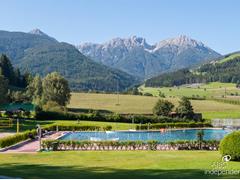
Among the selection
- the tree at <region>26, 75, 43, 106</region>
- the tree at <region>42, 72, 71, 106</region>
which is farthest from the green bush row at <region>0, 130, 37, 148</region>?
the tree at <region>26, 75, 43, 106</region>

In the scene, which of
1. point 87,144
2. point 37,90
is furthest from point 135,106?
point 87,144

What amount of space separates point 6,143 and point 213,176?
65.5 feet

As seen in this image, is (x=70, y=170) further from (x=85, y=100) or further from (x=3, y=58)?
(x=3, y=58)

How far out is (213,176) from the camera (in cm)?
1438

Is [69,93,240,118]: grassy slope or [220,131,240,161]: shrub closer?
[220,131,240,161]: shrub

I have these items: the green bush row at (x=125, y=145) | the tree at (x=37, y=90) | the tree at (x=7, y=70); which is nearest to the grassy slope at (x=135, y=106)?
the tree at (x=37, y=90)

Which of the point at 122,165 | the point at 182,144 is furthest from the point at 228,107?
the point at 122,165

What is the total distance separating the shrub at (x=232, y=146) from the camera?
1955 centimetres

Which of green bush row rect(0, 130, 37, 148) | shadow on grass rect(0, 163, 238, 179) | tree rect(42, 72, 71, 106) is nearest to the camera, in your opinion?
shadow on grass rect(0, 163, 238, 179)

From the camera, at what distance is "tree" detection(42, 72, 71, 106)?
271 ft

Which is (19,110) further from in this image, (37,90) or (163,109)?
(163,109)

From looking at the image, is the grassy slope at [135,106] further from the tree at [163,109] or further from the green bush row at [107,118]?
the green bush row at [107,118]

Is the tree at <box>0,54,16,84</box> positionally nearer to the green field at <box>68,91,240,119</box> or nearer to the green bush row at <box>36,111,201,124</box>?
the green field at <box>68,91,240,119</box>

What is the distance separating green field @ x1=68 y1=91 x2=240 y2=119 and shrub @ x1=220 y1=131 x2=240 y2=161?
67774mm
